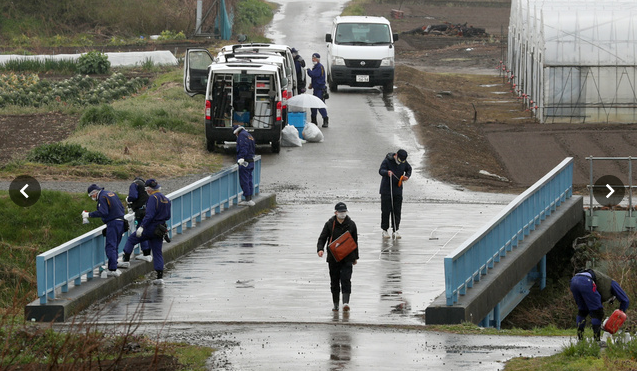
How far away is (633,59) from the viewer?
37.0m

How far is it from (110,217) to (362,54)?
961 inches

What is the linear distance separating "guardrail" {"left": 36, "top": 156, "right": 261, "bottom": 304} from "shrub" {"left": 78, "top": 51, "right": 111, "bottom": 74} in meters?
26.2

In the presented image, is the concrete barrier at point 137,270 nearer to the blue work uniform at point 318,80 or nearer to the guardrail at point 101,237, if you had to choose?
the guardrail at point 101,237

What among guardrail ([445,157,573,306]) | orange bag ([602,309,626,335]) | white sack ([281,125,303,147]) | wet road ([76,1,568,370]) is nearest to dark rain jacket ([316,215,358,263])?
wet road ([76,1,568,370])

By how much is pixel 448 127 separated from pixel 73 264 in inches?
878

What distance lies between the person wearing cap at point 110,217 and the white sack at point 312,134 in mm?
16159

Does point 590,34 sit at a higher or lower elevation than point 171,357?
higher

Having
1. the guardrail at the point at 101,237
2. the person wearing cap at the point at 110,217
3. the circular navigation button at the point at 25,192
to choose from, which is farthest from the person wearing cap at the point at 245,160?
the person wearing cap at the point at 110,217

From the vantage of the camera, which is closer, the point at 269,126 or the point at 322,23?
the point at 269,126

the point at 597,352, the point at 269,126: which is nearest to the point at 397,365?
the point at 597,352

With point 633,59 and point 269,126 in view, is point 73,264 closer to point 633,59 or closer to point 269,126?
point 269,126

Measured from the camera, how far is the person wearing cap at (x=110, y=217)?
584 inches

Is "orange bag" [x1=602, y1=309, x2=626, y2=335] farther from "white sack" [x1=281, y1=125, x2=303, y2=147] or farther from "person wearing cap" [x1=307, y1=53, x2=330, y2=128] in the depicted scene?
"person wearing cap" [x1=307, y1=53, x2=330, y2=128]

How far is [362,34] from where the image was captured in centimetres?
3944
